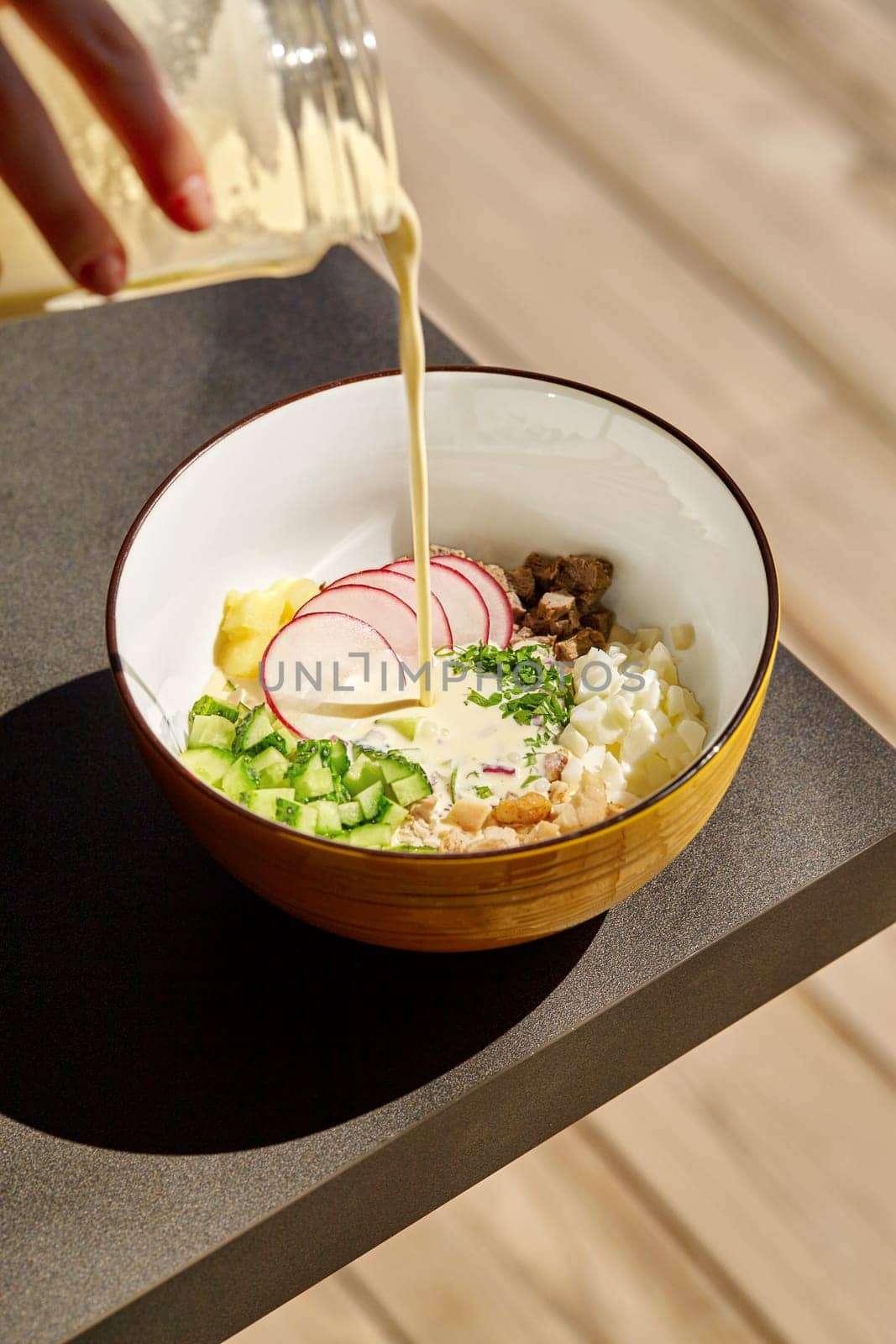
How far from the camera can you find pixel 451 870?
0.73m

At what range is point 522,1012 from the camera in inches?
34.3

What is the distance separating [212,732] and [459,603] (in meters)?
0.21

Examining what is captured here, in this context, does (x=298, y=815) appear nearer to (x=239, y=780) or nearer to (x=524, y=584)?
(x=239, y=780)

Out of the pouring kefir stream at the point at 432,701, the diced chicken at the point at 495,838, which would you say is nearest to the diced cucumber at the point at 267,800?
the pouring kefir stream at the point at 432,701

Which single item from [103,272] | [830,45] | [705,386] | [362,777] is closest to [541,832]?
[362,777]

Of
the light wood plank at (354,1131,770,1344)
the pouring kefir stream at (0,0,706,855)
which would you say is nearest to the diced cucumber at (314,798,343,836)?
the pouring kefir stream at (0,0,706,855)

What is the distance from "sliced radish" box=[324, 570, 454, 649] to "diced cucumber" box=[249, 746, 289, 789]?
17 cm

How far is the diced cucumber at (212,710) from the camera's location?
37.7 inches

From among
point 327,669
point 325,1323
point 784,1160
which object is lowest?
point 325,1323

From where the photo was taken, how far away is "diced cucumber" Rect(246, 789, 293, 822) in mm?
863

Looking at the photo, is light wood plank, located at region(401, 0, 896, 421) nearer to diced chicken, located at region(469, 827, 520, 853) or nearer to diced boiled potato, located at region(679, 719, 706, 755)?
diced boiled potato, located at region(679, 719, 706, 755)

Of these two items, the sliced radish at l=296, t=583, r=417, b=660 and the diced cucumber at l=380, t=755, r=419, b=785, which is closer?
the diced cucumber at l=380, t=755, r=419, b=785

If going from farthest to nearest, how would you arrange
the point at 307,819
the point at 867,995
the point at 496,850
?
the point at 867,995 < the point at 307,819 < the point at 496,850

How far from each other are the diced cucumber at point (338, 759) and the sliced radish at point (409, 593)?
0.52 ft
